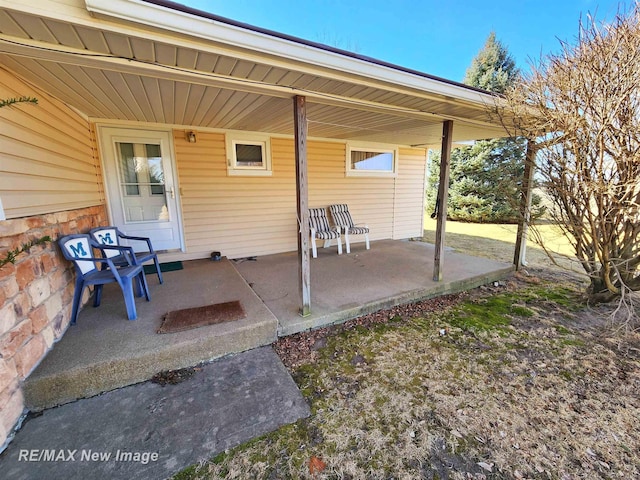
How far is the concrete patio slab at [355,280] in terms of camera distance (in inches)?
114

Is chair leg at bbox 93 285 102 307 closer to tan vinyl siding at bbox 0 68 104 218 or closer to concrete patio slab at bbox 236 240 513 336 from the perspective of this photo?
tan vinyl siding at bbox 0 68 104 218

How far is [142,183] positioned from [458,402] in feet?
14.8

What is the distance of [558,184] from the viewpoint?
114 inches

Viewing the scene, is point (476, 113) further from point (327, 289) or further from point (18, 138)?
point (18, 138)

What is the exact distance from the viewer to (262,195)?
189 inches

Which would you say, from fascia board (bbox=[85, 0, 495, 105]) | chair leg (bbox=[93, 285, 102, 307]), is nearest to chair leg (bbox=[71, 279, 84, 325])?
chair leg (bbox=[93, 285, 102, 307])

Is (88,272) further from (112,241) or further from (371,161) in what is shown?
(371,161)

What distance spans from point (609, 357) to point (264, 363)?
9.36ft

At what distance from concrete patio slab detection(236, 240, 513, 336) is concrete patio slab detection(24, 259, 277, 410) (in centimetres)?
33

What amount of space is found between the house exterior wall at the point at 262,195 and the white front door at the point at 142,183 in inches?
7.0

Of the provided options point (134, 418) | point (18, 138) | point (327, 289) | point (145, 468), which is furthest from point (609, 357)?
point (18, 138)

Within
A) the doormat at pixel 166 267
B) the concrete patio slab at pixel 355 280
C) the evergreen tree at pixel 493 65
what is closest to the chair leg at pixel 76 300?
the doormat at pixel 166 267

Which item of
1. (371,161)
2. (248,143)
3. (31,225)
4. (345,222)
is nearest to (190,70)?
(31,225)

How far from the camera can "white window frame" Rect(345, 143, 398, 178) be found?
556cm
